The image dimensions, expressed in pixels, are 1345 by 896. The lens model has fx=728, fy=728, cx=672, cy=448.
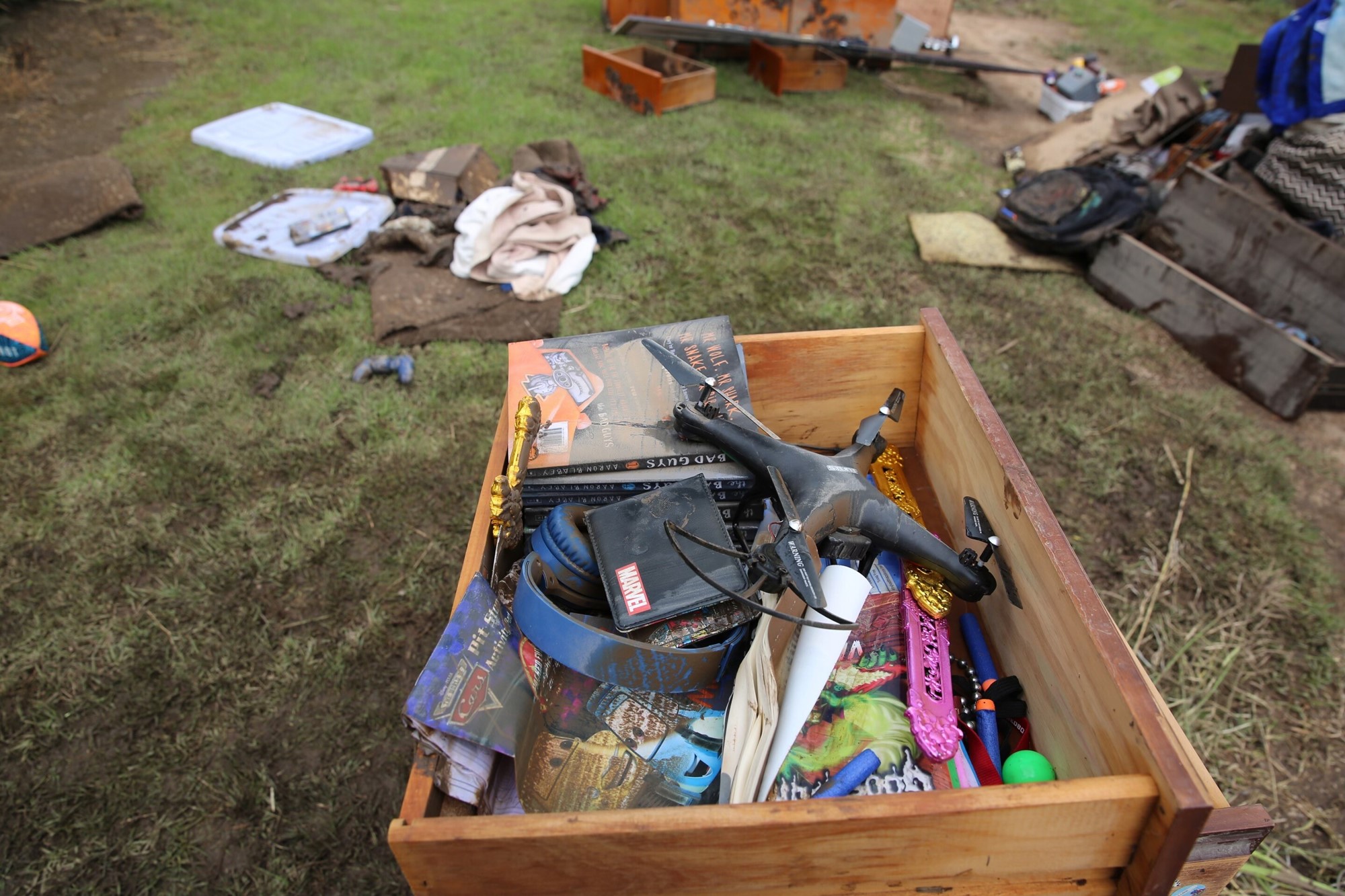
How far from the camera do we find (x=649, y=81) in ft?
17.6

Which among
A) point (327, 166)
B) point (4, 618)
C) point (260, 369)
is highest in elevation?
point (327, 166)

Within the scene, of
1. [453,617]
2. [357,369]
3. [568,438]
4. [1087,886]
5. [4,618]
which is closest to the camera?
[1087,886]

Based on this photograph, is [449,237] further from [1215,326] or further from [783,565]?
[1215,326]

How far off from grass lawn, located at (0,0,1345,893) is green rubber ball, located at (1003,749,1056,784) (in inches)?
46.9

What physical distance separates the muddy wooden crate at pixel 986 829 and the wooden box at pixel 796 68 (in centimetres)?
566

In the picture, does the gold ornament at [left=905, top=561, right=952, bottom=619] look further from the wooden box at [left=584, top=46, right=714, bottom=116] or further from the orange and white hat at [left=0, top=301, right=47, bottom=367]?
the wooden box at [left=584, top=46, right=714, bottom=116]

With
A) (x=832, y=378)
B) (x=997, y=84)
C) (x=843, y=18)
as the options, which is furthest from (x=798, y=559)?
(x=997, y=84)

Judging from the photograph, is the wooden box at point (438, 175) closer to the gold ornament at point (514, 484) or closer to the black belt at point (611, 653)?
the gold ornament at point (514, 484)

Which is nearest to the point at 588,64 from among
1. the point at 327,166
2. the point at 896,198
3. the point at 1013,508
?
the point at 327,166

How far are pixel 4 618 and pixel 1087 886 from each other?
9.53 ft

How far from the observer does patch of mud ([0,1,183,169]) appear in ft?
16.5

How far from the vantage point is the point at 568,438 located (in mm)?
1479

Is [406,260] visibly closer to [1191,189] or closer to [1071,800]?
[1071,800]

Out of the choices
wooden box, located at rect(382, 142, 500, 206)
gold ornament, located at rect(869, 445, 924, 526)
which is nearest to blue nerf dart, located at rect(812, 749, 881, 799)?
gold ornament, located at rect(869, 445, 924, 526)
